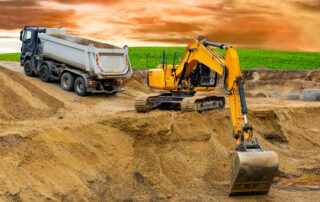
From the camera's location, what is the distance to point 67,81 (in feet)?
64.7

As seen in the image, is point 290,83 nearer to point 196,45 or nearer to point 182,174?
point 196,45

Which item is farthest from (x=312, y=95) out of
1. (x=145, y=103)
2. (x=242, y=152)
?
(x=242, y=152)

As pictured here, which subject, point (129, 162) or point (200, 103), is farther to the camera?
point (200, 103)

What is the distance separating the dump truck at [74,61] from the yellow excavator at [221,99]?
2687 millimetres

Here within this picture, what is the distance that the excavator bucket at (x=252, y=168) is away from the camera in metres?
9.79

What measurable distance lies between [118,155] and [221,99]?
7190 millimetres

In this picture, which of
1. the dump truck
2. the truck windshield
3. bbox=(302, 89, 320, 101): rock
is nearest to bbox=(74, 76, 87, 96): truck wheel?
the dump truck

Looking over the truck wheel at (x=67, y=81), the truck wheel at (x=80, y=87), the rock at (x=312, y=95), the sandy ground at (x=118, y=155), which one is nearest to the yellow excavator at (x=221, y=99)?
the sandy ground at (x=118, y=155)

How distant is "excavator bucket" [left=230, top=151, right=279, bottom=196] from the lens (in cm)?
979

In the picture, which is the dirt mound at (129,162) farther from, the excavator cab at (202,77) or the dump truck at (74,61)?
the dump truck at (74,61)

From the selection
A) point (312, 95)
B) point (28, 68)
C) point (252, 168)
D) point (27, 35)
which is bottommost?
point (252, 168)

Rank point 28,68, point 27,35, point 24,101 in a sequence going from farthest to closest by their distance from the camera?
point 27,35
point 28,68
point 24,101

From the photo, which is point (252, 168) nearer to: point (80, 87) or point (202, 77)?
point (202, 77)

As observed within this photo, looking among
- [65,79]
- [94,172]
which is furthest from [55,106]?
[94,172]
